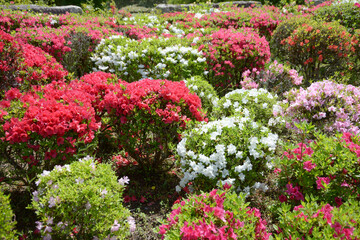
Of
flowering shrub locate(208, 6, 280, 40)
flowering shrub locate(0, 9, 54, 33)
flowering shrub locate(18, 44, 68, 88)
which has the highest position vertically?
flowering shrub locate(0, 9, 54, 33)

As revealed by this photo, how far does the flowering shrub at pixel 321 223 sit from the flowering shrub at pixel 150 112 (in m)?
1.66

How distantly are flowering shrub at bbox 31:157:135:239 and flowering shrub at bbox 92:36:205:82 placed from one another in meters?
2.99

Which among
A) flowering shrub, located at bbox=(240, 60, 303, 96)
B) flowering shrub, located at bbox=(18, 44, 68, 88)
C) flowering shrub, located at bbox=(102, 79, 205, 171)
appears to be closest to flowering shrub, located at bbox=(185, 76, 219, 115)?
flowering shrub, located at bbox=(102, 79, 205, 171)

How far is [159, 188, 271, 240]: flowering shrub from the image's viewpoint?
1.92 meters

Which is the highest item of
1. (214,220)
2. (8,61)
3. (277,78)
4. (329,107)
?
(8,61)

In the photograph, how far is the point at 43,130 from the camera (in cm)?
265

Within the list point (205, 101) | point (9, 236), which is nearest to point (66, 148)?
point (9, 236)

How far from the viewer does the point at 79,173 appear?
2400 mm

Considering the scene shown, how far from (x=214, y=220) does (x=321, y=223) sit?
0.77 m

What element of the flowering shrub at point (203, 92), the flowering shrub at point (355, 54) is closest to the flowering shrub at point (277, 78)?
the flowering shrub at point (203, 92)

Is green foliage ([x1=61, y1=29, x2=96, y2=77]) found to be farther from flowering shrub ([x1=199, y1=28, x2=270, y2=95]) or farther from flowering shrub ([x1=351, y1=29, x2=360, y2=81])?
flowering shrub ([x1=351, y1=29, x2=360, y2=81])

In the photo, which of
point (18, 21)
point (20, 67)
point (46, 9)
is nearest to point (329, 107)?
point (20, 67)

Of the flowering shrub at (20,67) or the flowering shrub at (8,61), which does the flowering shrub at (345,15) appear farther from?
the flowering shrub at (8,61)

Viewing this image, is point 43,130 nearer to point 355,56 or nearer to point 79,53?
point 79,53
